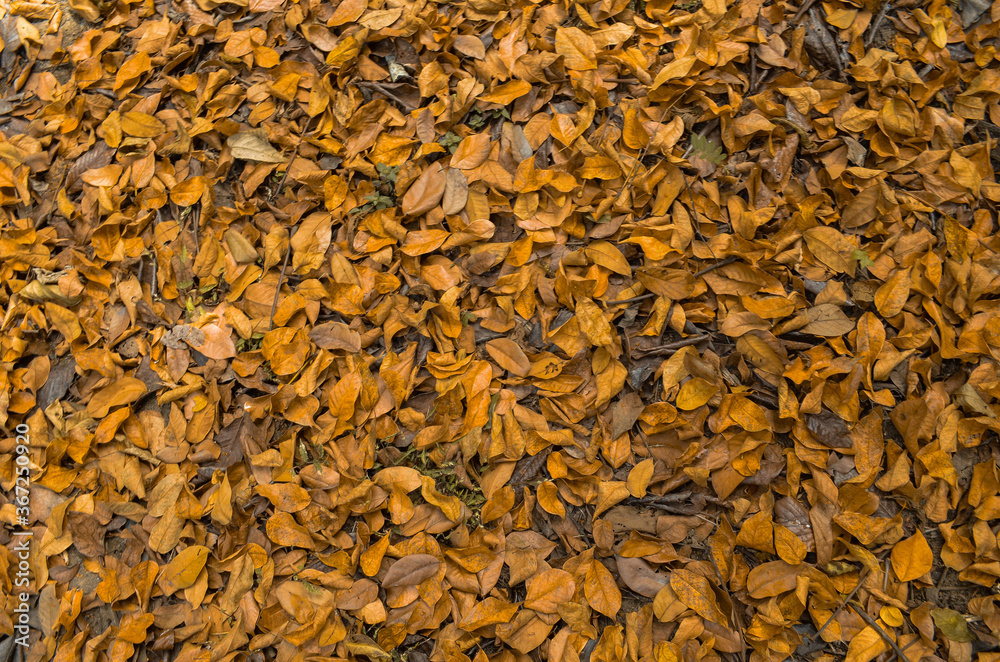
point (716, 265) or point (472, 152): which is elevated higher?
point (472, 152)

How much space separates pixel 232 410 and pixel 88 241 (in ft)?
2.08

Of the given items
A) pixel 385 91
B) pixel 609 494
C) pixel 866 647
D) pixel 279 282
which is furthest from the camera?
pixel 385 91

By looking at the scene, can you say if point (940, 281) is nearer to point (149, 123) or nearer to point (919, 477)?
point (919, 477)

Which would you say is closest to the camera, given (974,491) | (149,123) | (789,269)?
(974,491)

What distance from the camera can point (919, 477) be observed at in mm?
1222

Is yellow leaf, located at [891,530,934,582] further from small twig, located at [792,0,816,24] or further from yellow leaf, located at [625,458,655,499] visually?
small twig, located at [792,0,816,24]

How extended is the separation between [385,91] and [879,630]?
1651 mm

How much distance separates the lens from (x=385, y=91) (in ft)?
4.92

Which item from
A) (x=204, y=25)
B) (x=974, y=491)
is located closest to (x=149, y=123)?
(x=204, y=25)

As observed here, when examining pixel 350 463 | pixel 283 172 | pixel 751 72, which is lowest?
pixel 350 463

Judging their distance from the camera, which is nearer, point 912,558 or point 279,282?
point 912,558

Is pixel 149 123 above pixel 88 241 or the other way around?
above

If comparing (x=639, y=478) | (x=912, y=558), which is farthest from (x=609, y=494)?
(x=912, y=558)

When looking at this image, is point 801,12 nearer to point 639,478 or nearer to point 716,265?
point 716,265
